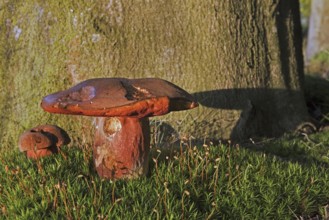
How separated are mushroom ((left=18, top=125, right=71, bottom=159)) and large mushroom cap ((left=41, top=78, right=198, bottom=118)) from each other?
69cm

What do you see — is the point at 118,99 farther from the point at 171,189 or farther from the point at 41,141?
the point at 41,141

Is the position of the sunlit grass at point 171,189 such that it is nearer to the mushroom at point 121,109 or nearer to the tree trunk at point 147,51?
the mushroom at point 121,109

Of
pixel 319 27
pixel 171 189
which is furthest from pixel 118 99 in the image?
pixel 319 27

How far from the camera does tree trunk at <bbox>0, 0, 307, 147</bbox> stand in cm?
534

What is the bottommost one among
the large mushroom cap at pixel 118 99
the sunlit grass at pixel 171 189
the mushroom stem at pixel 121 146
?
the sunlit grass at pixel 171 189

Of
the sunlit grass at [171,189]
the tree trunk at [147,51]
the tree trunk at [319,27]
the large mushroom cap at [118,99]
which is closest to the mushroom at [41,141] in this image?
the sunlit grass at [171,189]

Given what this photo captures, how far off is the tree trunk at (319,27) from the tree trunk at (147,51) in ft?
27.1

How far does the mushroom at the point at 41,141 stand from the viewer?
438 cm

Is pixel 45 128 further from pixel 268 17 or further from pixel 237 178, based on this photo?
pixel 268 17

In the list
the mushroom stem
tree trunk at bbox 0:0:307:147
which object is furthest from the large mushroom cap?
tree trunk at bbox 0:0:307:147

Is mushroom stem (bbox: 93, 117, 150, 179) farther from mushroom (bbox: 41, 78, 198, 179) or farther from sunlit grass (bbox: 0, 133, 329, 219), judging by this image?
sunlit grass (bbox: 0, 133, 329, 219)

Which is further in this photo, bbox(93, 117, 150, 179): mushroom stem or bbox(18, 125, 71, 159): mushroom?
bbox(18, 125, 71, 159): mushroom

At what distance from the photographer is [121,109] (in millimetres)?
3582

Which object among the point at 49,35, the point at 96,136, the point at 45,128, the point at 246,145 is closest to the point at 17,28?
the point at 49,35
